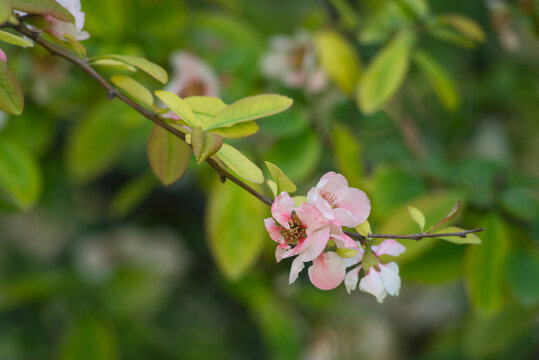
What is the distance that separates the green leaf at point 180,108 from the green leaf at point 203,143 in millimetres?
13

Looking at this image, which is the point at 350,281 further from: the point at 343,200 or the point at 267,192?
the point at 267,192

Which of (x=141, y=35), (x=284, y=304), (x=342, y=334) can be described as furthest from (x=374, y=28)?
(x=342, y=334)

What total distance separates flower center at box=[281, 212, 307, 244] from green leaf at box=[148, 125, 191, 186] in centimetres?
12

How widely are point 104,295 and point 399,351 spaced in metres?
0.77

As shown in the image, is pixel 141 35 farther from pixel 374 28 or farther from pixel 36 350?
pixel 36 350

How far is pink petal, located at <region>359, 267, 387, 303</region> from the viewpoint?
356 millimetres

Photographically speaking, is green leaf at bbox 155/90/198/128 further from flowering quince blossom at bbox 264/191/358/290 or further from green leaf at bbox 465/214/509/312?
green leaf at bbox 465/214/509/312

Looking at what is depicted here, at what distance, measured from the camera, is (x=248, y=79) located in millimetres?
860

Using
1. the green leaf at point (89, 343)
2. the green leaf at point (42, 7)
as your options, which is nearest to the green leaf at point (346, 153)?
the green leaf at point (42, 7)

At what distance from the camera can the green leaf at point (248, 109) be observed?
0.38 m

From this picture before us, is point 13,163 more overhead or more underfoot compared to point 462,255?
more overhead

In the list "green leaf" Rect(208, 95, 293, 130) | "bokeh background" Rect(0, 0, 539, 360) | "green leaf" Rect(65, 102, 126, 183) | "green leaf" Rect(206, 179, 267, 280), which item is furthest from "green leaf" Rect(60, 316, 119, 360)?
"green leaf" Rect(208, 95, 293, 130)

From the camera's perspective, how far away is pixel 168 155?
44 centimetres

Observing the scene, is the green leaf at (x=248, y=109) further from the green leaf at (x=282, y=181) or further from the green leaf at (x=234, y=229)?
the green leaf at (x=234, y=229)
